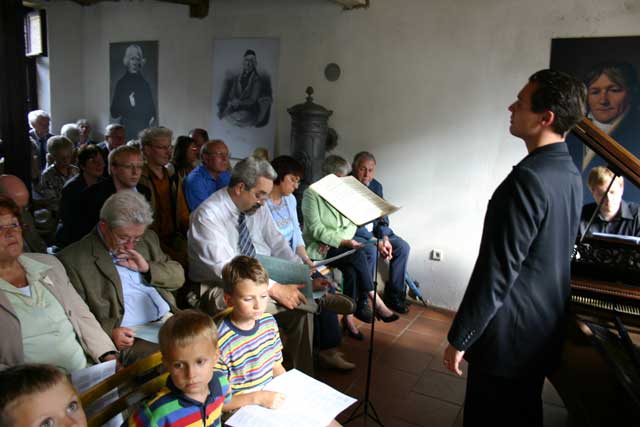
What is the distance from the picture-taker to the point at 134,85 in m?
7.05

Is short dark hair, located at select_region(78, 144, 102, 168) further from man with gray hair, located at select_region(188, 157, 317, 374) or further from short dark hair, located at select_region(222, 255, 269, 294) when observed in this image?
short dark hair, located at select_region(222, 255, 269, 294)

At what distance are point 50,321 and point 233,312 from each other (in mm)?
705

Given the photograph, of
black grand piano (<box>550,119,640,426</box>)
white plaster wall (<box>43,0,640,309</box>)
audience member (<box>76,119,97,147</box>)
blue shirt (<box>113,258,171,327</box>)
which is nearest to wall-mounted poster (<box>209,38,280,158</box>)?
white plaster wall (<box>43,0,640,309</box>)

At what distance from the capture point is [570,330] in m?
1.82

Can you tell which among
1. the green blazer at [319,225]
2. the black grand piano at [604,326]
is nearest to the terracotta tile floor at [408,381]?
the green blazer at [319,225]

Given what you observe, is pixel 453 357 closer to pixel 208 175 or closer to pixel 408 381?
pixel 408 381

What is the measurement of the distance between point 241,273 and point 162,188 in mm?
2034

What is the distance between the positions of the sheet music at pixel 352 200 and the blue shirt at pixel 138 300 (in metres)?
0.97

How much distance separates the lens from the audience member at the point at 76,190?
3.05m

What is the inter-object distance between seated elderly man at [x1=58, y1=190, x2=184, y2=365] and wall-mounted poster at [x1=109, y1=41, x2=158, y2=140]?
16.2 ft

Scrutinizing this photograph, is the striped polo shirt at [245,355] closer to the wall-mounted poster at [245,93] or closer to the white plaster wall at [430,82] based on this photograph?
the white plaster wall at [430,82]

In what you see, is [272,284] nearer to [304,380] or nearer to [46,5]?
[304,380]

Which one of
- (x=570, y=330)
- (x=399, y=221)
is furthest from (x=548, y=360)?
(x=399, y=221)

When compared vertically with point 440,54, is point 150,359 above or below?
below
